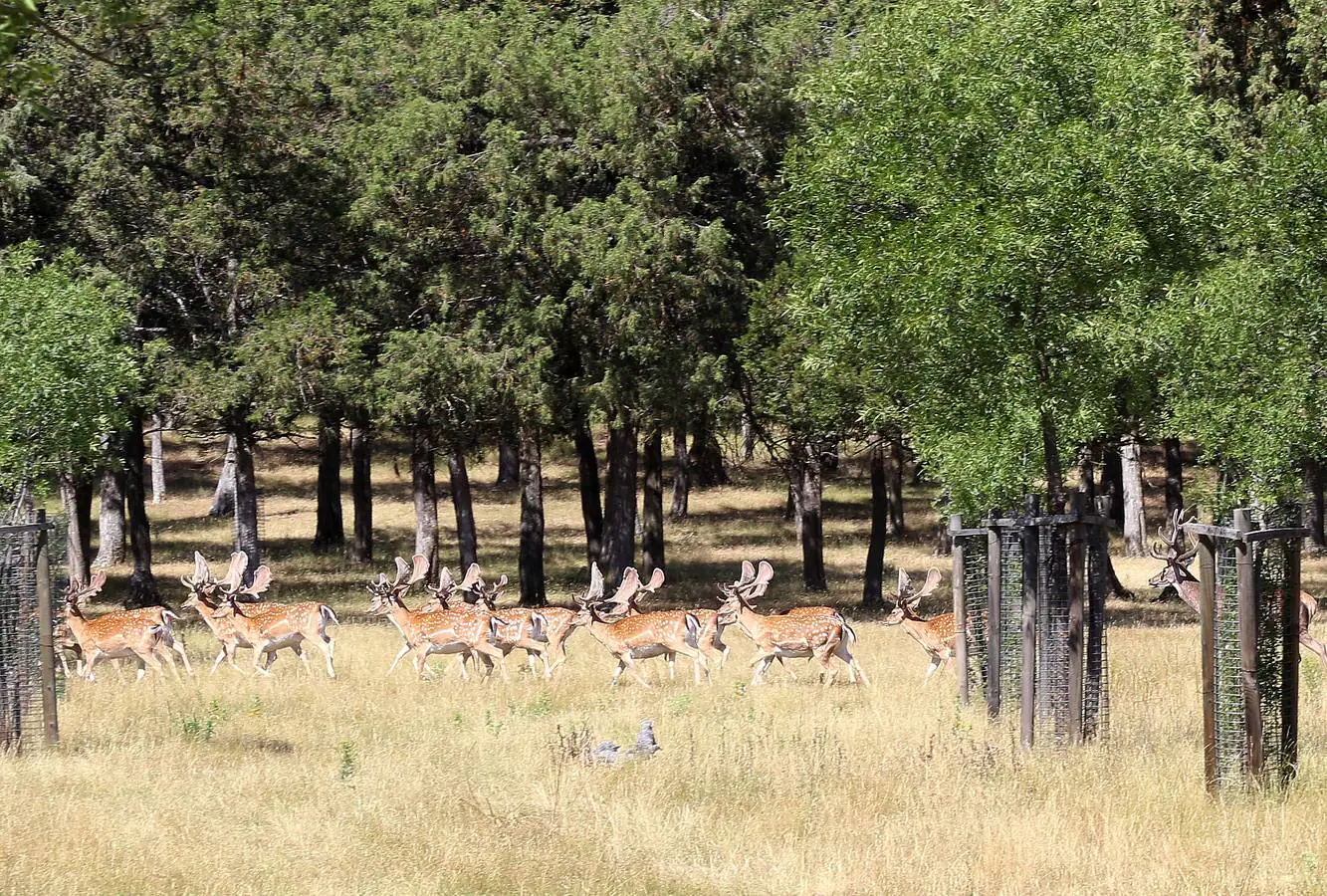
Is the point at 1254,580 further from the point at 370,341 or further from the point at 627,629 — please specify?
the point at 370,341

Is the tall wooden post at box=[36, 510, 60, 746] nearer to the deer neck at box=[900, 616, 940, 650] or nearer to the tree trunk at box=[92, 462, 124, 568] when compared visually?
the deer neck at box=[900, 616, 940, 650]

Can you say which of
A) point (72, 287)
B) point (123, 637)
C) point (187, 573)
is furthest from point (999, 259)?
point (187, 573)

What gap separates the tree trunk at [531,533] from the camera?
98.2 feet

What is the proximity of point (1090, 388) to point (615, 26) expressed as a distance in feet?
52.7

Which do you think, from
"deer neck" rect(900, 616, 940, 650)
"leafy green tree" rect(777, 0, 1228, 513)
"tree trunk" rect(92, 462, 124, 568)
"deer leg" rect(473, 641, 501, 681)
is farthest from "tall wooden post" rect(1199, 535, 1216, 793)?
"tree trunk" rect(92, 462, 124, 568)

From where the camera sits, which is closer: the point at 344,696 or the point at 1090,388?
the point at 1090,388

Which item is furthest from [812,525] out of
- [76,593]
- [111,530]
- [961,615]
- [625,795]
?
[625,795]

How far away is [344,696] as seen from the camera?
55.2 ft

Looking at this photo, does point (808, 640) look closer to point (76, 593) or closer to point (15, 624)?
point (15, 624)

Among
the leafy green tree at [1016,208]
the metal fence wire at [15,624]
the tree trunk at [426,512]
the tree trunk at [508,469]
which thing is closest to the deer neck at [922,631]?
the leafy green tree at [1016,208]

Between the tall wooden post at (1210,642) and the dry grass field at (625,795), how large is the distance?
0.25 m

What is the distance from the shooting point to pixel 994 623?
1391 centimetres

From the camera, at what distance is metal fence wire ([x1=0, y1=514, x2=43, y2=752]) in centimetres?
1262

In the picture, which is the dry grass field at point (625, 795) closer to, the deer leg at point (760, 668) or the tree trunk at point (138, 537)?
the deer leg at point (760, 668)
